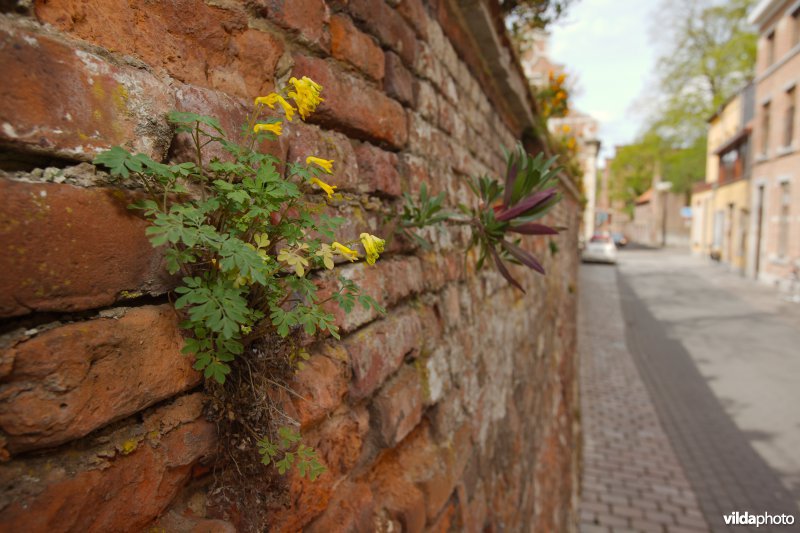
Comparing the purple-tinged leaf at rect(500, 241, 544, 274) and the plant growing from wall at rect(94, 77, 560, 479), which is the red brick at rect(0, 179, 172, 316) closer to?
the plant growing from wall at rect(94, 77, 560, 479)

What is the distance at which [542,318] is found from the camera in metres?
4.39

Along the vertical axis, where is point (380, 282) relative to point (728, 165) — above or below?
below

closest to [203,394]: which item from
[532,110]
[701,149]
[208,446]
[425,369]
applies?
[208,446]

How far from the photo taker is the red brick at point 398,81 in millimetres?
1411

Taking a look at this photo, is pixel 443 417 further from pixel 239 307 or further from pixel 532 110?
pixel 532 110

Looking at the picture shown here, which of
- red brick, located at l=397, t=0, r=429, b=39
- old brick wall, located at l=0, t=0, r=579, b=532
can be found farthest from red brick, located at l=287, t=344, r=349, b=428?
red brick, located at l=397, t=0, r=429, b=39

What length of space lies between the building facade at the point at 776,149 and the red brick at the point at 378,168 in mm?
18257

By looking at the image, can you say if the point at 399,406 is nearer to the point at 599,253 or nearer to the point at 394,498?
the point at 394,498

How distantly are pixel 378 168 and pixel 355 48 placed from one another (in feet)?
0.98

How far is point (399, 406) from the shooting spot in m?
1.32

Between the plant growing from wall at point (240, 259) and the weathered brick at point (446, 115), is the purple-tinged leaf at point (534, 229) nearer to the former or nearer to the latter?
the weathered brick at point (446, 115)

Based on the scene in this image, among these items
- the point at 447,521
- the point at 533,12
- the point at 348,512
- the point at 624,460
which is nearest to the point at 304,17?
the point at 348,512

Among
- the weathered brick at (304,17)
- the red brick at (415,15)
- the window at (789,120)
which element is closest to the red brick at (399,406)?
the weathered brick at (304,17)

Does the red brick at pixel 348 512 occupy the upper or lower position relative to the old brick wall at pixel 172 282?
lower
